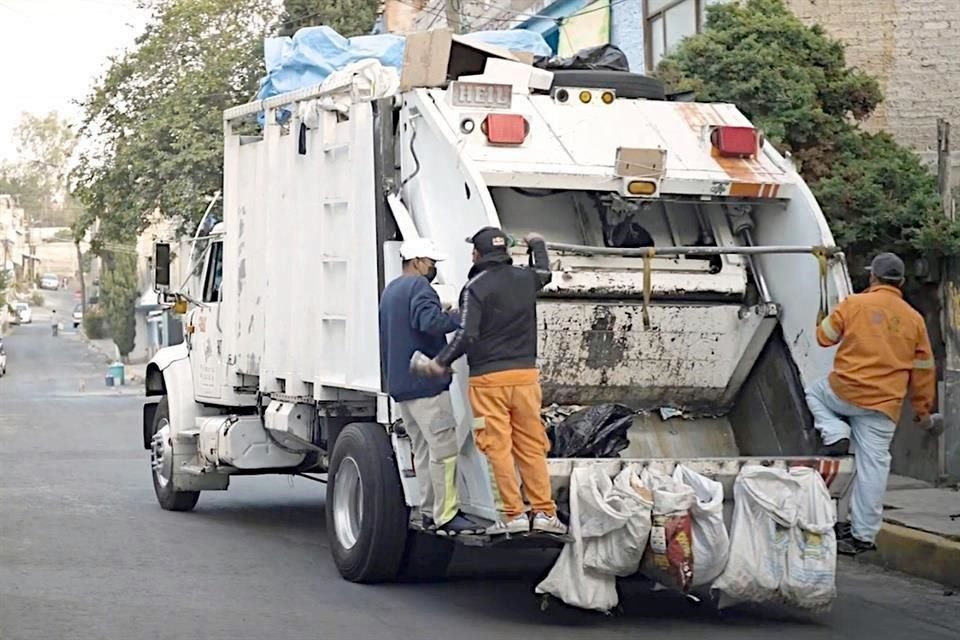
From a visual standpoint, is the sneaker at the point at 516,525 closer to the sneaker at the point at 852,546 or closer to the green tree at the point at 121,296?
the sneaker at the point at 852,546

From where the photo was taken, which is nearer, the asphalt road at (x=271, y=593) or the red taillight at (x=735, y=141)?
the asphalt road at (x=271, y=593)

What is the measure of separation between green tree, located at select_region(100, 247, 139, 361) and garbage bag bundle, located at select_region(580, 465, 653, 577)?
54.0 meters

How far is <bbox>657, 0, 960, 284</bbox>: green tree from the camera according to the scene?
40.2 ft

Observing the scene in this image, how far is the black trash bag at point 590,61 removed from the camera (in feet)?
31.2

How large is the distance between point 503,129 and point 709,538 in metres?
2.39

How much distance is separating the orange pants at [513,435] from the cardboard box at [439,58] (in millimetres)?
1840

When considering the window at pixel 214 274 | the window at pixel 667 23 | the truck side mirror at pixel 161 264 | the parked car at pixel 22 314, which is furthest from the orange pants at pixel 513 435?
the parked car at pixel 22 314

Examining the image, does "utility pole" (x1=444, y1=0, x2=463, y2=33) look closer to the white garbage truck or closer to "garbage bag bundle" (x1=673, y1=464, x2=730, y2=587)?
the white garbage truck

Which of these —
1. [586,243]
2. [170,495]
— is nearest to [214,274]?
[170,495]

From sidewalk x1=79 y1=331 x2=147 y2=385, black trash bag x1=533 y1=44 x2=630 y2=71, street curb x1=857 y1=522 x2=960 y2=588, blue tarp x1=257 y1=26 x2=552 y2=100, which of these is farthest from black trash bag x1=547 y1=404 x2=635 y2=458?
sidewalk x1=79 y1=331 x2=147 y2=385

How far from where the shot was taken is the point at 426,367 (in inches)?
296

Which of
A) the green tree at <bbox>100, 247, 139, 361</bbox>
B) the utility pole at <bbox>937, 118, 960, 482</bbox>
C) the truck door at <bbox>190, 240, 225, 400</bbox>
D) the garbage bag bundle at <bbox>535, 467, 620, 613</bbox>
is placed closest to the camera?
the garbage bag bundle at <bbox>535, 467, 620, 613</bbox>

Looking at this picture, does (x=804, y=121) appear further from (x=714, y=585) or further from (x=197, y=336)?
(x=714, y=585)

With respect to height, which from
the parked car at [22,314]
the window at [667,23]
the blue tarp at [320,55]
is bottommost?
the parked car at [22,314]
